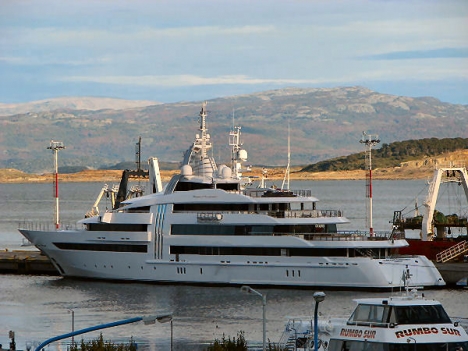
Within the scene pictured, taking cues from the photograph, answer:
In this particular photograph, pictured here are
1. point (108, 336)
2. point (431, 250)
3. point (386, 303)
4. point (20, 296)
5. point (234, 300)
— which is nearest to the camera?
point (386, 303)

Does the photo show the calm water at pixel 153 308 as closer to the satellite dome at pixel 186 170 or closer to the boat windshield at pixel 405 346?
the satellite dome at pixel 186 170

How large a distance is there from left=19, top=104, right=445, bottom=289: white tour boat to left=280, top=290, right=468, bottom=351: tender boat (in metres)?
24.1

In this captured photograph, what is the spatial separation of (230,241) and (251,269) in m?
1.57

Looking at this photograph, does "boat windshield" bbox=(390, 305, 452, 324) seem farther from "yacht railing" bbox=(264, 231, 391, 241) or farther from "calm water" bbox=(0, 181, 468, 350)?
"yacht railing" bbox=(264, 231, 391, 241)

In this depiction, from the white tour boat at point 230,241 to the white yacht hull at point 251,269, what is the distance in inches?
1.7

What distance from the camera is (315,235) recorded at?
5353cm

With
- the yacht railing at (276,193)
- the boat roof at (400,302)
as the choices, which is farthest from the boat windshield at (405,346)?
the yacht railing at (276,193)

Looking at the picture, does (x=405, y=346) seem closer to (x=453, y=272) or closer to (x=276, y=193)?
(x=453, y=272)

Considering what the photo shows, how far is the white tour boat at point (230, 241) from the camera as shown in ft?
173

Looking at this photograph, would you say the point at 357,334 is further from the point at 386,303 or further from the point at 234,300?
the point at 234,300

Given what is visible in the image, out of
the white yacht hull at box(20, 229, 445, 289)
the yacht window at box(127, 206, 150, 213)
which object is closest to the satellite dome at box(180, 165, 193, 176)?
the yacht window at box(127, 206, 150, 213)

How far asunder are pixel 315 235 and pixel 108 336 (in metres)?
14.0

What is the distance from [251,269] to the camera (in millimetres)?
54156

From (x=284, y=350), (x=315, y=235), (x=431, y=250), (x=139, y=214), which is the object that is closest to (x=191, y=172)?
(x=139, y=214)
